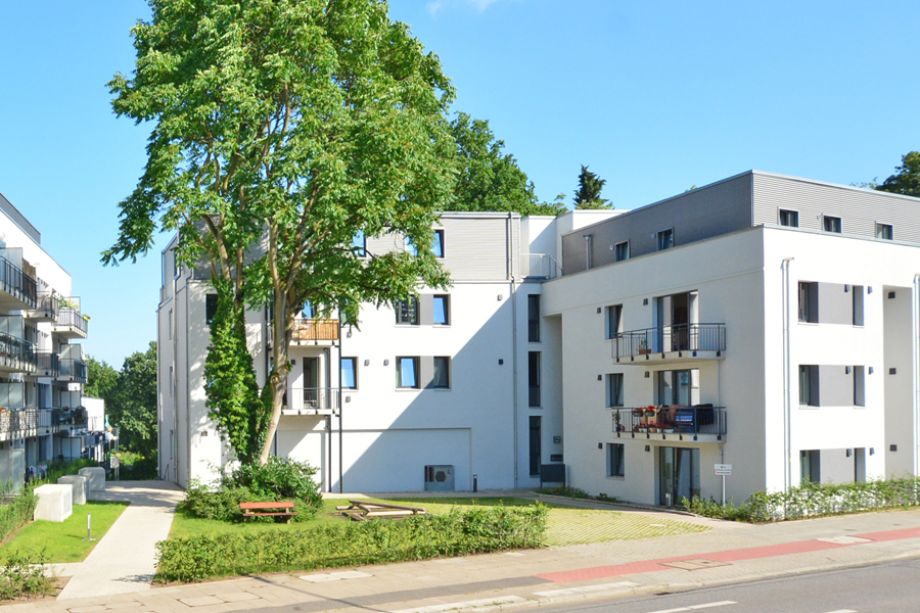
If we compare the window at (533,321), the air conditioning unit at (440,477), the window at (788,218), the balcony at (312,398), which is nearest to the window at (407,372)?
the balcony at (312,398)

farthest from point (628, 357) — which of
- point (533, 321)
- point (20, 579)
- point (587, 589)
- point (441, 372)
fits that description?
point (20, 579)

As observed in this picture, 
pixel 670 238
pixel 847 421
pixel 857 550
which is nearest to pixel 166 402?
pixel 670 238

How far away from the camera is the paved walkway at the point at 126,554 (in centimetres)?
1842

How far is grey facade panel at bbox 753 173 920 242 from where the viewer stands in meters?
30.2

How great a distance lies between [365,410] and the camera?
40.0 m

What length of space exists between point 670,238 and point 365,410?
13990 mm

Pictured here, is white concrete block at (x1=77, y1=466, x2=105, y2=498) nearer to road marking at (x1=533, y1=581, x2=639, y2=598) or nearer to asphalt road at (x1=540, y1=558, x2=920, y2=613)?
road marking at (x1=533, y1=581, x2=639, y2=598)

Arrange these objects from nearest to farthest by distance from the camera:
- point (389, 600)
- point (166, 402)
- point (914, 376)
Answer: point (389, 600) → point (914, 376) → point (166, 402)

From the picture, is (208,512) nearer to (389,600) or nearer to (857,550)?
(389,600)

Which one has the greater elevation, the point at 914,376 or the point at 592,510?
the point at 914,376

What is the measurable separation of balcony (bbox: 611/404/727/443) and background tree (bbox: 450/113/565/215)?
29347 millimetres

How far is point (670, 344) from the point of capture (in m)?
32.2

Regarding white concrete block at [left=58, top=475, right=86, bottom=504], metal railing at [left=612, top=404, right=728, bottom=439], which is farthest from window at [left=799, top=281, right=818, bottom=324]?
white concrete block at [left=58, top=475, right=86, bottom=504]

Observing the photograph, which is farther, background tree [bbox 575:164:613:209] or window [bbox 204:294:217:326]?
background tree [bbox 575:164:613:209]
